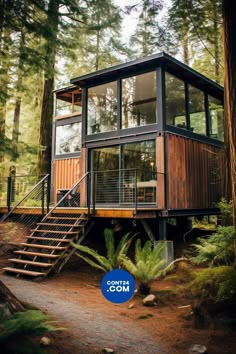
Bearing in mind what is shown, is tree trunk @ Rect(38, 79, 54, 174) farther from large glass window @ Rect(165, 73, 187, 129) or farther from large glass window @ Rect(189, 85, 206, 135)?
large glass window @ Rect(189, 85, 206, 135)

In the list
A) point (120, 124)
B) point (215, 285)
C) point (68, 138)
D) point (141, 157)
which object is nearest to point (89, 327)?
point (215, 285)

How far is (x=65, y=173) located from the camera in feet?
40.4

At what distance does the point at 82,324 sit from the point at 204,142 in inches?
327

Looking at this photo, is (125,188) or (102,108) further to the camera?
(102,108)

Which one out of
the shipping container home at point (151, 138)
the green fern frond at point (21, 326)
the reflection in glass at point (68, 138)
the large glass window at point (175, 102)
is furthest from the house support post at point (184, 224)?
the green fern frond at point (21, 326)

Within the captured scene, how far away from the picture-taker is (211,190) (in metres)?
11.1

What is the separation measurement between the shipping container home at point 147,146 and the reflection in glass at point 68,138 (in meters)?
→ 0.10

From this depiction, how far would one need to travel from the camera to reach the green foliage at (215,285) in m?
4.22

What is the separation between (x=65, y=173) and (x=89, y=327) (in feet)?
28.1

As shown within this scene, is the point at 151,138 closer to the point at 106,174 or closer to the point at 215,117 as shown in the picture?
the point at 106,174

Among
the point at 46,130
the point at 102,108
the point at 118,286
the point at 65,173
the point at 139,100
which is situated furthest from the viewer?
the point at 46,130

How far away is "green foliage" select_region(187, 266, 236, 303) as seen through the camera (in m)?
4.22

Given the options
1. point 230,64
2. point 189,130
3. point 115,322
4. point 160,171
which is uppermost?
point 189,130

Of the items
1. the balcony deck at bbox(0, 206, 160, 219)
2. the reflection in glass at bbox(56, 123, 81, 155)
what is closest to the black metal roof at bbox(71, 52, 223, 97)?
the reflection in glass at bbox(56, 123, 81, 155)
